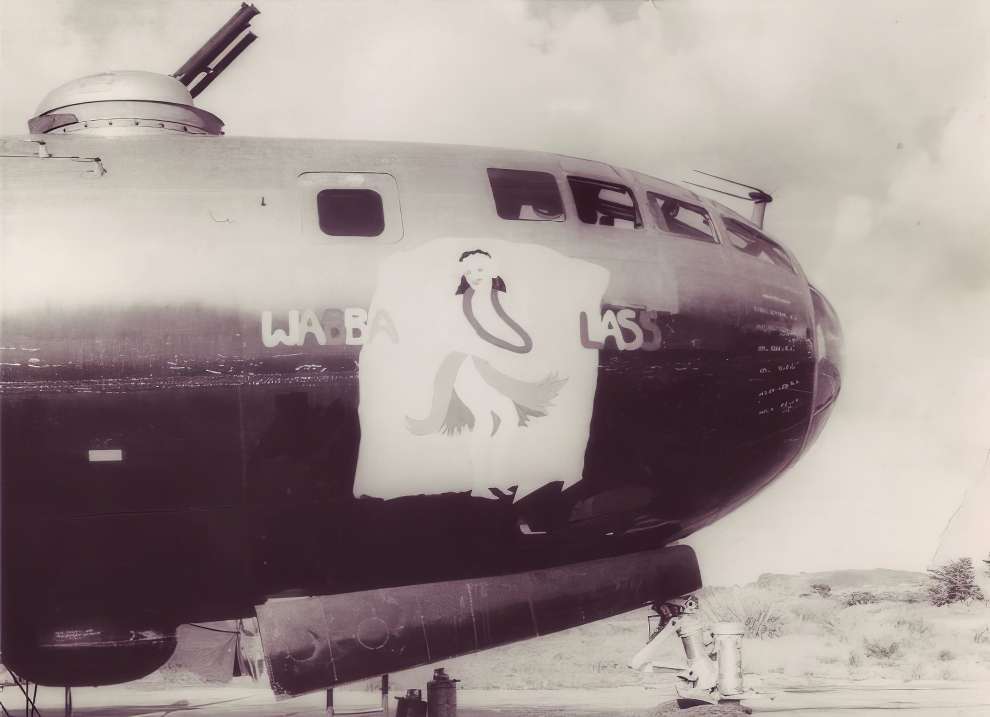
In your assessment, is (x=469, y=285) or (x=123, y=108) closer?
(x=469, y=285)

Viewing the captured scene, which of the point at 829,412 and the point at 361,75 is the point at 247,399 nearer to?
the point at 829,412

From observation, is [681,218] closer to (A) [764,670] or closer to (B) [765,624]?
(A) [764,670]

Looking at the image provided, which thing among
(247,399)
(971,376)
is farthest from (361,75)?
(971,376)

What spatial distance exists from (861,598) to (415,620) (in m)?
41.1

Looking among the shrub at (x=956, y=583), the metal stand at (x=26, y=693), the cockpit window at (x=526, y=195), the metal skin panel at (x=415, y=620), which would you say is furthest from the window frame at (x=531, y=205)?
the shrub at (x=956, y=583)

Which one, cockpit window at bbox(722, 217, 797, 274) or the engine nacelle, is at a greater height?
cockpit window at bbox(722, 217, 797, 274)

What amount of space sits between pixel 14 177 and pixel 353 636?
13.2 ft

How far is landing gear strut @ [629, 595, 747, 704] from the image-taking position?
8.73m

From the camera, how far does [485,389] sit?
7160mm

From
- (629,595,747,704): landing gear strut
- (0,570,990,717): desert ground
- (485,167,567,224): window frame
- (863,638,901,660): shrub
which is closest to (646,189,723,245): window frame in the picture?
(485,167,567,224): window frame

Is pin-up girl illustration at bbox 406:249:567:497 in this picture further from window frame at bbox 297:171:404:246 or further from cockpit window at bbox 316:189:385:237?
cockpit window at bbox 316:189:385:237

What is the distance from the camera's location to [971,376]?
→ 14859mm

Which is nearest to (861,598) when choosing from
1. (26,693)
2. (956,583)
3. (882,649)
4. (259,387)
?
(956,583)

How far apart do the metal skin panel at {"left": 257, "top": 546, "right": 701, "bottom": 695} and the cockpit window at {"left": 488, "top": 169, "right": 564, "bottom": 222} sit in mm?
2675
